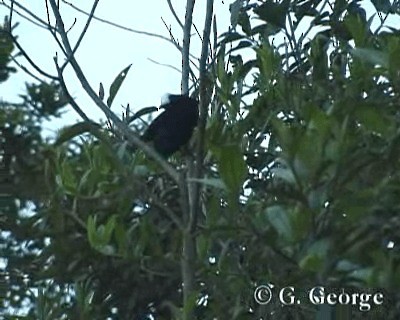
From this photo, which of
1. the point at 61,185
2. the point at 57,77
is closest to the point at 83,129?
the point at 57,77

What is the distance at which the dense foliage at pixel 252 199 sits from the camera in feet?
4.42

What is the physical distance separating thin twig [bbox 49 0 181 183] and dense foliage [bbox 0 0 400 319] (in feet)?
0.12

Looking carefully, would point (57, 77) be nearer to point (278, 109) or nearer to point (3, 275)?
point (278, 109)

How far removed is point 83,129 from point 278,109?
0.44 metres

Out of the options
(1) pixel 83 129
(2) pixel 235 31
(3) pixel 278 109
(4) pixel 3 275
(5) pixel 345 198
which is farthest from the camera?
(4) pixel 3 275

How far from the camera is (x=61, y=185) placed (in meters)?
1.85

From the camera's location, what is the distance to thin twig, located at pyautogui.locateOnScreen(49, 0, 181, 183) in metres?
1.66

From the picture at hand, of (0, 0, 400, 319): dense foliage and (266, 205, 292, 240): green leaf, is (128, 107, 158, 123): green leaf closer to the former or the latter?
(0, 0, 400, 319): dense foliage

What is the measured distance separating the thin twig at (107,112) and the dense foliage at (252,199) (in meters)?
0.04

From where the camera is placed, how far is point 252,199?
5.67 ft

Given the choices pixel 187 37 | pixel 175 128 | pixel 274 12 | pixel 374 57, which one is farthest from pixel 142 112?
pixel 374 57

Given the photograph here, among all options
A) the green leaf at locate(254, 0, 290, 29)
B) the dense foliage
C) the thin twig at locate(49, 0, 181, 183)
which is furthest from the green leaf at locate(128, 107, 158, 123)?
the green leaf at locate(254, 0, 290, 29)

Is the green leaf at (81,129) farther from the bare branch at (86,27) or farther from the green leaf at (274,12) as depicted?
the green leaf at (274,12)

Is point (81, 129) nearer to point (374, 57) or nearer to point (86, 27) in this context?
point (86, 27)
